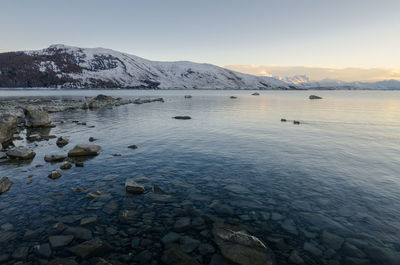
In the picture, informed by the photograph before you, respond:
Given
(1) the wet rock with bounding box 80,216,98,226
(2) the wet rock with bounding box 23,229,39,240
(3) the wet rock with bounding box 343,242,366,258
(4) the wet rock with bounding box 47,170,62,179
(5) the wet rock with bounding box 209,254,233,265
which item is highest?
(4) the wet rock with bounding box 47,170,62,179

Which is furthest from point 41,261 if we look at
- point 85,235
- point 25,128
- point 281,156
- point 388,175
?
point 25,128

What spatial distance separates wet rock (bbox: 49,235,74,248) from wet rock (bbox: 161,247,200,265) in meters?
3.73

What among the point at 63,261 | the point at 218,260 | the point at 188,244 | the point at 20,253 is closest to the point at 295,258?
the point at 218,260

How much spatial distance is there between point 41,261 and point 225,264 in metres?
6.08

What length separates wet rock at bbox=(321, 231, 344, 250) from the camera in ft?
27.2

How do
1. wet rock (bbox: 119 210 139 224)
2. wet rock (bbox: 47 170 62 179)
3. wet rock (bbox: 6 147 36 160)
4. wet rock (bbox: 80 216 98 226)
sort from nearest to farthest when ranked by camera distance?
wet rock (bbox: 80 216 98 226) < wet rock (bbox: 119 210 139 224) < wet rock (bbox: 47 170 62 179) < wet rock (bbox: 6 147 36 160)

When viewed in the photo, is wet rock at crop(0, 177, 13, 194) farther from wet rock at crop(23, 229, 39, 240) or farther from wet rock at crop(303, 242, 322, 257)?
wet rock at crop(303, 242, 322, 257)

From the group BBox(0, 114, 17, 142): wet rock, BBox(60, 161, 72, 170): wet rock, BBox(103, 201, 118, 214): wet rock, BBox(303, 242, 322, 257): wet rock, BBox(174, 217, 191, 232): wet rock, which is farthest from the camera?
BBox(0, 114, 17, 142): wet rock

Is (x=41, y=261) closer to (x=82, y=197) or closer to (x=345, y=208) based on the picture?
(x=82, y=197)

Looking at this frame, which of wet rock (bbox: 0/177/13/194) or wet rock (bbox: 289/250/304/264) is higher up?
wet rock (bbox: 0/177/13/194)

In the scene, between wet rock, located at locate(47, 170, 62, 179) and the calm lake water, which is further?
wet rock, located at locate(47, 170, 62, 179)

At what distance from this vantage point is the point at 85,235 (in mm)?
8641

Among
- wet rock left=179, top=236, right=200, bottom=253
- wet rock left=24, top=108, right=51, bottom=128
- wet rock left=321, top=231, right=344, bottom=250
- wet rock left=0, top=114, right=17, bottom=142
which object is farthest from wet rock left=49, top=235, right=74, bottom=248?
wet rock left=24, top=108, right=51, bottom=128

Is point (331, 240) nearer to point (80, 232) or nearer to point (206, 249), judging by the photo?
point (206, 249)
